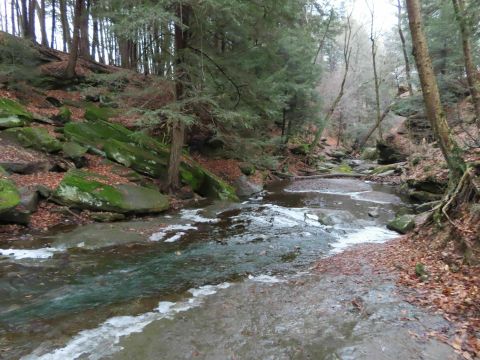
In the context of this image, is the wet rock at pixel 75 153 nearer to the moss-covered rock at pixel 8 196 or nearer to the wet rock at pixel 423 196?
the moss-covered rock at pixel 8 196

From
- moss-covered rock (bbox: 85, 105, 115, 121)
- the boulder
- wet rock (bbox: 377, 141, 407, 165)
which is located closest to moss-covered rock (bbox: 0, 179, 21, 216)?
the boulder

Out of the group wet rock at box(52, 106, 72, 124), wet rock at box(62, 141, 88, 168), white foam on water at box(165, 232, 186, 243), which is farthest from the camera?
wet rock at box(52, 106, 72, 124)

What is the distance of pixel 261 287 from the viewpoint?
600 centimetres

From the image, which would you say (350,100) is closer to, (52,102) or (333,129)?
(333,129)

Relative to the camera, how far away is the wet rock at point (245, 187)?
54.3 ft

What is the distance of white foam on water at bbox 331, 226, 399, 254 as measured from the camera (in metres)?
8.73

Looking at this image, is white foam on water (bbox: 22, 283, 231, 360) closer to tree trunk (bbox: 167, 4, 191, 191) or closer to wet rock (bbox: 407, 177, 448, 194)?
tree trunk (bbox: 167, 4, 191, 191)

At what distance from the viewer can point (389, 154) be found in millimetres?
25891

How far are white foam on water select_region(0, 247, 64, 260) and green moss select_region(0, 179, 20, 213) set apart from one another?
3.75ft

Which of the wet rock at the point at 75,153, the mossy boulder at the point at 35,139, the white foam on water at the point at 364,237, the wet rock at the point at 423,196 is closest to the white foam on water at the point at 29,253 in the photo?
the wet rock at the point at 75,153

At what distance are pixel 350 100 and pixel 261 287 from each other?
1500 inches

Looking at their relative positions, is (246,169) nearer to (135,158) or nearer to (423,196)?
(135,158)

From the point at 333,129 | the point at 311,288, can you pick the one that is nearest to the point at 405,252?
the point at 311,288

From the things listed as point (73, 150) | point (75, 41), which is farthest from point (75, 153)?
point (75, 41)
